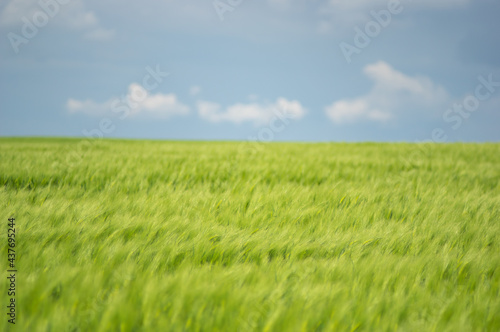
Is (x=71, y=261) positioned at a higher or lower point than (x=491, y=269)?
lower

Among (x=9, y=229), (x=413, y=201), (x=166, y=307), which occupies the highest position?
(x=413, y=201)

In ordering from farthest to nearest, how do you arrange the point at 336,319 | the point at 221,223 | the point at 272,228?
1. the point at 221,223
2. the point at 272,228
3. the point at 336,319

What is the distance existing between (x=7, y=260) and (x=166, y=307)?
3.01 feet

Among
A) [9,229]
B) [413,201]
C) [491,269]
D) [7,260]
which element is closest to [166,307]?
[7,260]

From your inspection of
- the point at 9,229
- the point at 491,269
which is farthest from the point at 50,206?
the point at 491,269

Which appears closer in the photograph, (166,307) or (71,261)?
(166,307)

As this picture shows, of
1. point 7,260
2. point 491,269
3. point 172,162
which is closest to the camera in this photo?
point 7,260

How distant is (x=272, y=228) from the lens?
204 cm

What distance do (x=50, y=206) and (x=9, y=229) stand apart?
52 cm

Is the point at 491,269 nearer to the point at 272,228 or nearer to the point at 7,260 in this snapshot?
the point at 272,228

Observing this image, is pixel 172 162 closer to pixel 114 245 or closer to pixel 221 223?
pixel 221 223

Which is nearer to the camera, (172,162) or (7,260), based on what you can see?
(7,260)

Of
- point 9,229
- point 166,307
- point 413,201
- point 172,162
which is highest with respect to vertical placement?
point 172,162

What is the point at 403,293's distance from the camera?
1.25 meters
